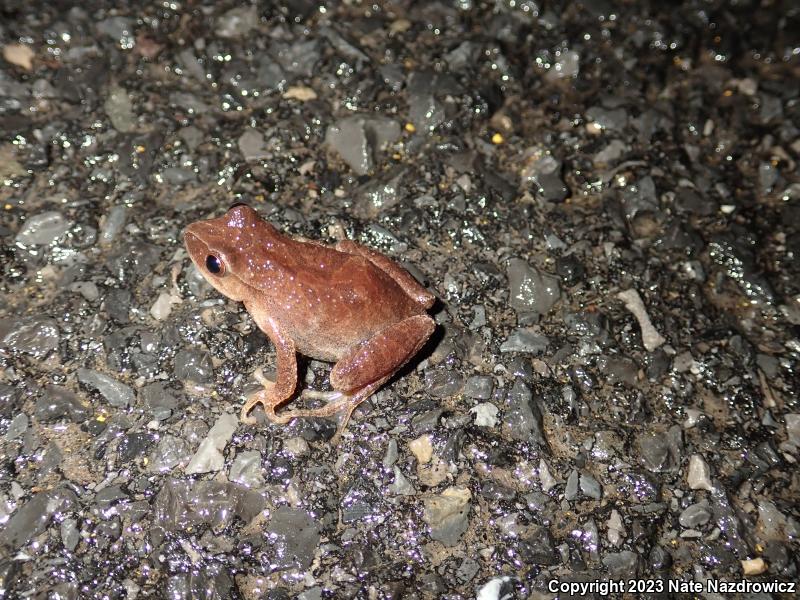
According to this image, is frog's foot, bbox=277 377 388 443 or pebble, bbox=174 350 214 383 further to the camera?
pebble, bbox=174 350 214 383

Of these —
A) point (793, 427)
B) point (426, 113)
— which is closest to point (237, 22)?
point (426, 113)

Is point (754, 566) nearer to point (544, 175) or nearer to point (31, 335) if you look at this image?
point (544, 175)

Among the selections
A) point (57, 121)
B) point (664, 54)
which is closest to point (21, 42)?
point (57, 121)

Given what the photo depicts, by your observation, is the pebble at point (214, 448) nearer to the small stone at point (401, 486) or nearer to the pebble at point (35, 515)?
the pebble at point (35, 515)

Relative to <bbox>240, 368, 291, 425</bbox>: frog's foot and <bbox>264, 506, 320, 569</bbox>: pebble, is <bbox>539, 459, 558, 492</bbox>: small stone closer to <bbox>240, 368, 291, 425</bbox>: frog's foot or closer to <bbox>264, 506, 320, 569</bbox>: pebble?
<bbox>264, 506, 320, 569</bbox>: pebble

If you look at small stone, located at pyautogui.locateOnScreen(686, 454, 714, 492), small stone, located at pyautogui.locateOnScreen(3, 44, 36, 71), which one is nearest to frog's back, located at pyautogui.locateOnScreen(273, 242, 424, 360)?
small stone, located at pyautogui.locateOnScreen(686, 454, 714, 492)

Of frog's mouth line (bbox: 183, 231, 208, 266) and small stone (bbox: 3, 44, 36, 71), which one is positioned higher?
small stone (bbox: 3, 44, 36, 71)

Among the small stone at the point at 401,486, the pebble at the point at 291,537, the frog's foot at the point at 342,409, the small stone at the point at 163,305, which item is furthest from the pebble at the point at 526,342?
the small stone at the point at 163,305
